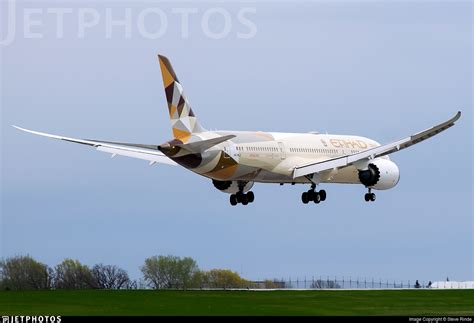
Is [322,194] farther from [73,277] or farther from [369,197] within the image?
[73,277]

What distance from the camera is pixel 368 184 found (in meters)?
93.9

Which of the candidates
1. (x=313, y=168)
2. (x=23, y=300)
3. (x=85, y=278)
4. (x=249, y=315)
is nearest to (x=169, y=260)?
(x=85, y=278)

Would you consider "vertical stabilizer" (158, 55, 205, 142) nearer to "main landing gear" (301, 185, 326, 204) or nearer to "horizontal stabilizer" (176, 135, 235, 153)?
"horizontal stabilizer" (176, 135, 235, 153)

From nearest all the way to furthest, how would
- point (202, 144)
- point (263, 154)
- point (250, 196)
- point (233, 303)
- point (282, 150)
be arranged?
point (233, 303)
point (202, 144)
point (263, 154)
point (282, 150)
point (250, 196)

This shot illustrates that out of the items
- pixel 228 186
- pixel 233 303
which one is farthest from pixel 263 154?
pixel 233 303

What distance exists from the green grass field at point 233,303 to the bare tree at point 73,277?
433 inches

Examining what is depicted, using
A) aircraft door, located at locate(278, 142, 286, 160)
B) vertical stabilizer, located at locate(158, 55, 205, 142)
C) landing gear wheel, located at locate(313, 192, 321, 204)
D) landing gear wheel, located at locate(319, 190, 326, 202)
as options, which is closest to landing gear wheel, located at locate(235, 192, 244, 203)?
aircraft door, located at locate(278, 142, 286, 160)

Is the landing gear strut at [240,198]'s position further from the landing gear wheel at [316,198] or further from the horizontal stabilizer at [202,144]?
the horizontal stabilizer at [202,144]

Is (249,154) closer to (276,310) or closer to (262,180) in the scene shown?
(262,180)

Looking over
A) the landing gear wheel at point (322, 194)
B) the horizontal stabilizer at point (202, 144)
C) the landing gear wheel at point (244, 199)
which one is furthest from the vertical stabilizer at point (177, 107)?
the landing gear wheel at point (322, 194)

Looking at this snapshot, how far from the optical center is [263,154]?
3452 inches

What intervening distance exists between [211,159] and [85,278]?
35.5 feet

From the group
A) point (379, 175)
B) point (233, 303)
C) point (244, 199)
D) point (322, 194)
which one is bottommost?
point (233, 303)

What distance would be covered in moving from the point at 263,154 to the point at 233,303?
82.7ft
